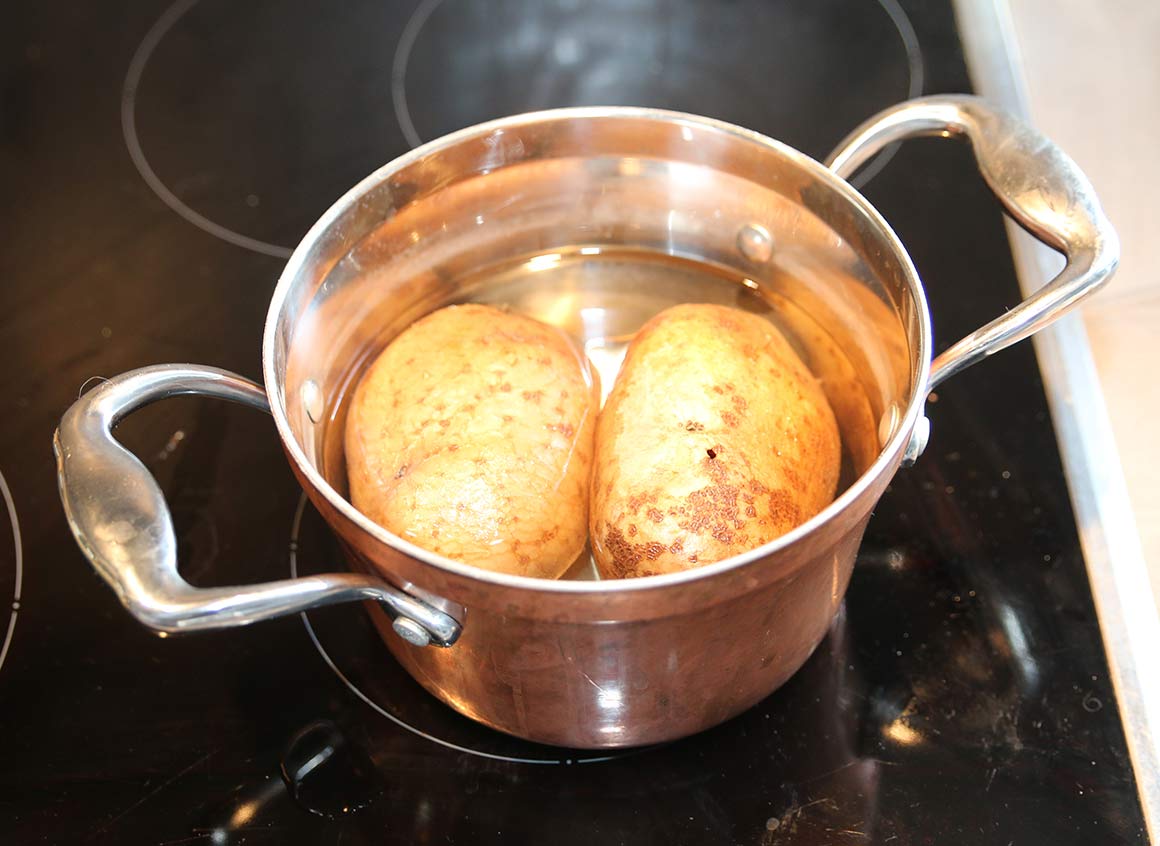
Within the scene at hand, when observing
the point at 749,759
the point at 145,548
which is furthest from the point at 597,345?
the point at 145,548

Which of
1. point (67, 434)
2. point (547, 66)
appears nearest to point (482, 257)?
point (547, 66)

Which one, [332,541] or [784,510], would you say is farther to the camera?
[332,541]

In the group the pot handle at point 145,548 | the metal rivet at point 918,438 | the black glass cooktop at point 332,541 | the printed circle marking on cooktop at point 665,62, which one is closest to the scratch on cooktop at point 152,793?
the black glass cooktop at point 332,541

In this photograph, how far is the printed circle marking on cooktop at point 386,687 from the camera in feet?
2.48

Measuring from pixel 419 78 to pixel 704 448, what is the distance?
66 cm

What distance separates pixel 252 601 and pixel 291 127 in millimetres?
740

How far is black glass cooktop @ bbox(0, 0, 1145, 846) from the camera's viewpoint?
2.39 ft

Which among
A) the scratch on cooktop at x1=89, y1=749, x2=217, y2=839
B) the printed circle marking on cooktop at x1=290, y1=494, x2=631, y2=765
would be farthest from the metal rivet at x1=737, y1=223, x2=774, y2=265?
the scratch on cooktop at x1=89, y1=749, x2=217, y2=839

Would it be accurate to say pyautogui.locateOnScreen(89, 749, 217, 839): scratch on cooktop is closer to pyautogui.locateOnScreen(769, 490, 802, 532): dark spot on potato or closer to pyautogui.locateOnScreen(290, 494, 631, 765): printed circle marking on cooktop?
pyautogui.locateOnScreen(290, 494, 631, 765): printed circle marking on cooktop

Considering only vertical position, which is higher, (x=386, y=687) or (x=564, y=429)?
(x=564, y=429)

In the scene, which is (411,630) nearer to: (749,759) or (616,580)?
(616,580)

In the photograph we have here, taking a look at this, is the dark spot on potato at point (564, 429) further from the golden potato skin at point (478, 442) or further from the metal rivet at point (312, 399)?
the metal rivet at point (312, 399)

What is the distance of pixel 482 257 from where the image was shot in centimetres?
97

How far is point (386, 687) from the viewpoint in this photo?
793mm
